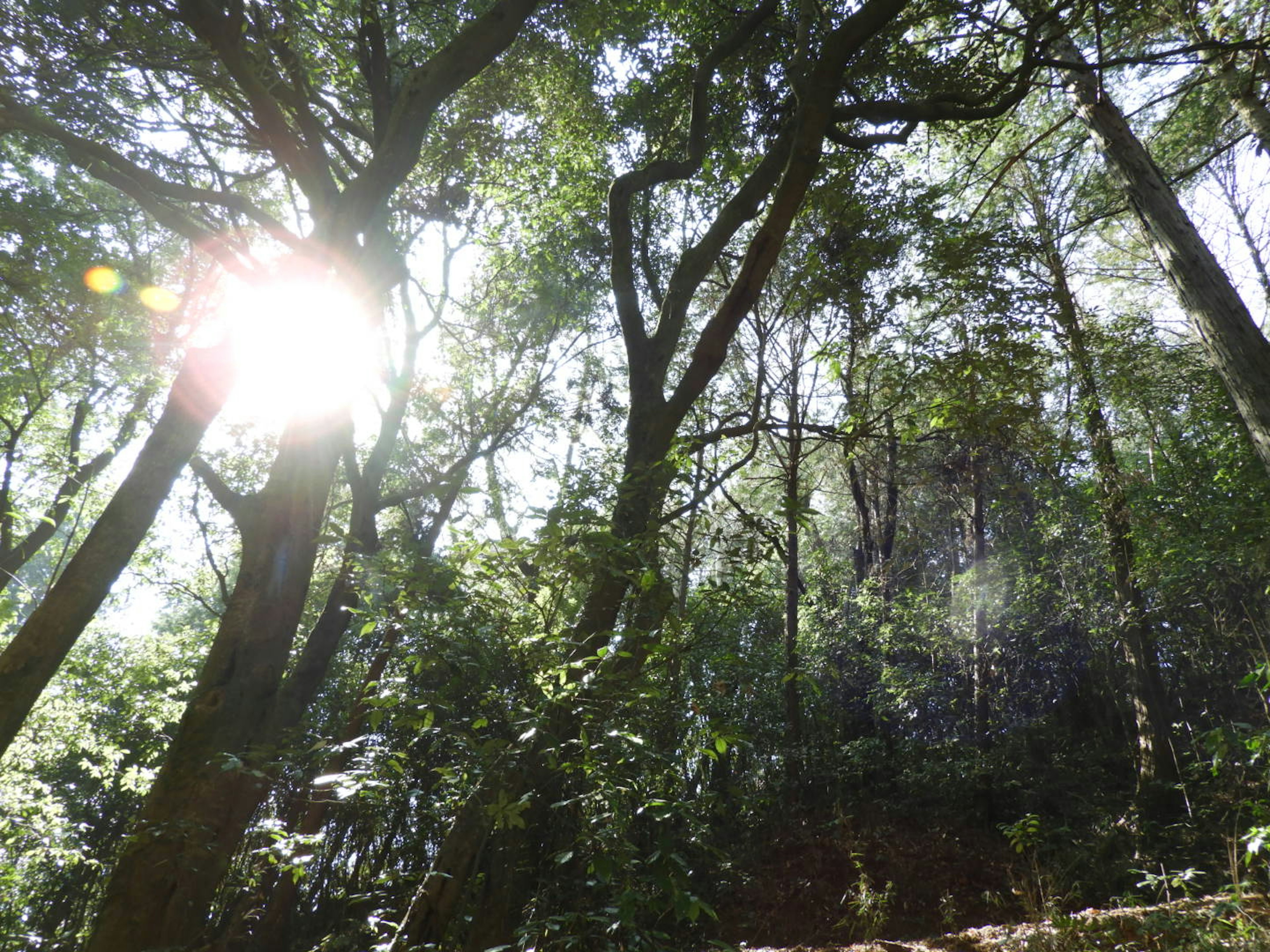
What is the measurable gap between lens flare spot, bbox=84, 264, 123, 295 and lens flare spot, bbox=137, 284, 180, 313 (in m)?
0.33

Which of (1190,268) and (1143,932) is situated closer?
(1143,932)

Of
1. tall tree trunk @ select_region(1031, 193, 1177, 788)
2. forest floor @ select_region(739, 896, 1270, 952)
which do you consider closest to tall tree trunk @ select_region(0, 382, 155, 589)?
forest floor @ select_region(739, 896, 1270, 952)

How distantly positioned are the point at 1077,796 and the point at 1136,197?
8073 mm

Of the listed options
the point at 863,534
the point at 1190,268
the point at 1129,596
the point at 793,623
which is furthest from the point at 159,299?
the point at 1129,596

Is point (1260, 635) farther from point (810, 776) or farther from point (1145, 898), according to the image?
point (810, 776)

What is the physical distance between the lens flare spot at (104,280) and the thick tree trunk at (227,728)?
684 cm

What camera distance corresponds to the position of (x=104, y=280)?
8.42m

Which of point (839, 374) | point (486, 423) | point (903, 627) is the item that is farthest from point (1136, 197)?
point (486, 423)

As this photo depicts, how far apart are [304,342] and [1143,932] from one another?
20.4 feet

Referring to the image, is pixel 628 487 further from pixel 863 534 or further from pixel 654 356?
pixel 863 534

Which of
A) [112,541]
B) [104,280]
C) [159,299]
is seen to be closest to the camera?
[112,541]

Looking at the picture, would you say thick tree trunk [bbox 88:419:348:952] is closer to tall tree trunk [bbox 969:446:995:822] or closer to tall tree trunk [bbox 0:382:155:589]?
tall tree trunk [bbox 0:382:155:589]

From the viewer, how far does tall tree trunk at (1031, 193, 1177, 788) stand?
8.30 m

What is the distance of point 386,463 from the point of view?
7832 mm
